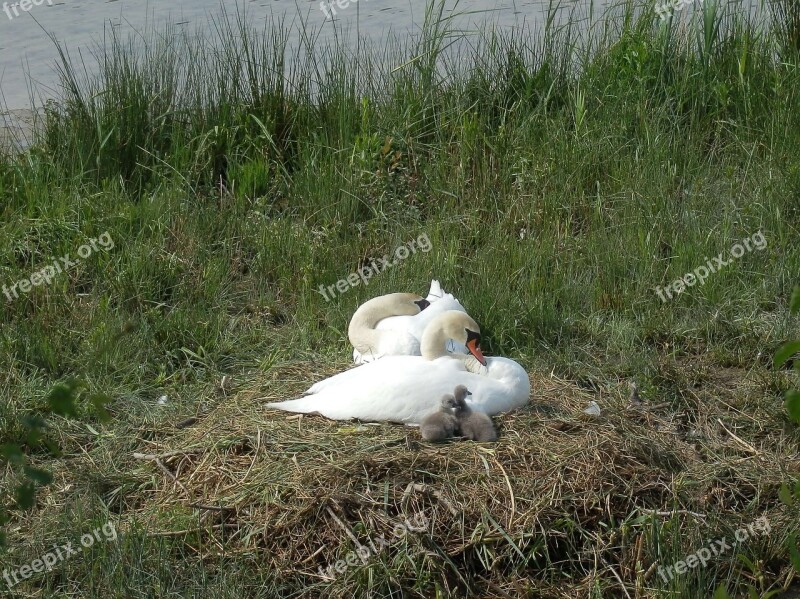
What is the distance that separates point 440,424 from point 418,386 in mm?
270

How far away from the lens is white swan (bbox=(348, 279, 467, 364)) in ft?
18.2

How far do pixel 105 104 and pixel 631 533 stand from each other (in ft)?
16.7

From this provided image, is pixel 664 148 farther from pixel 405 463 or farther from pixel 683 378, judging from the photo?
pixel 405 463
